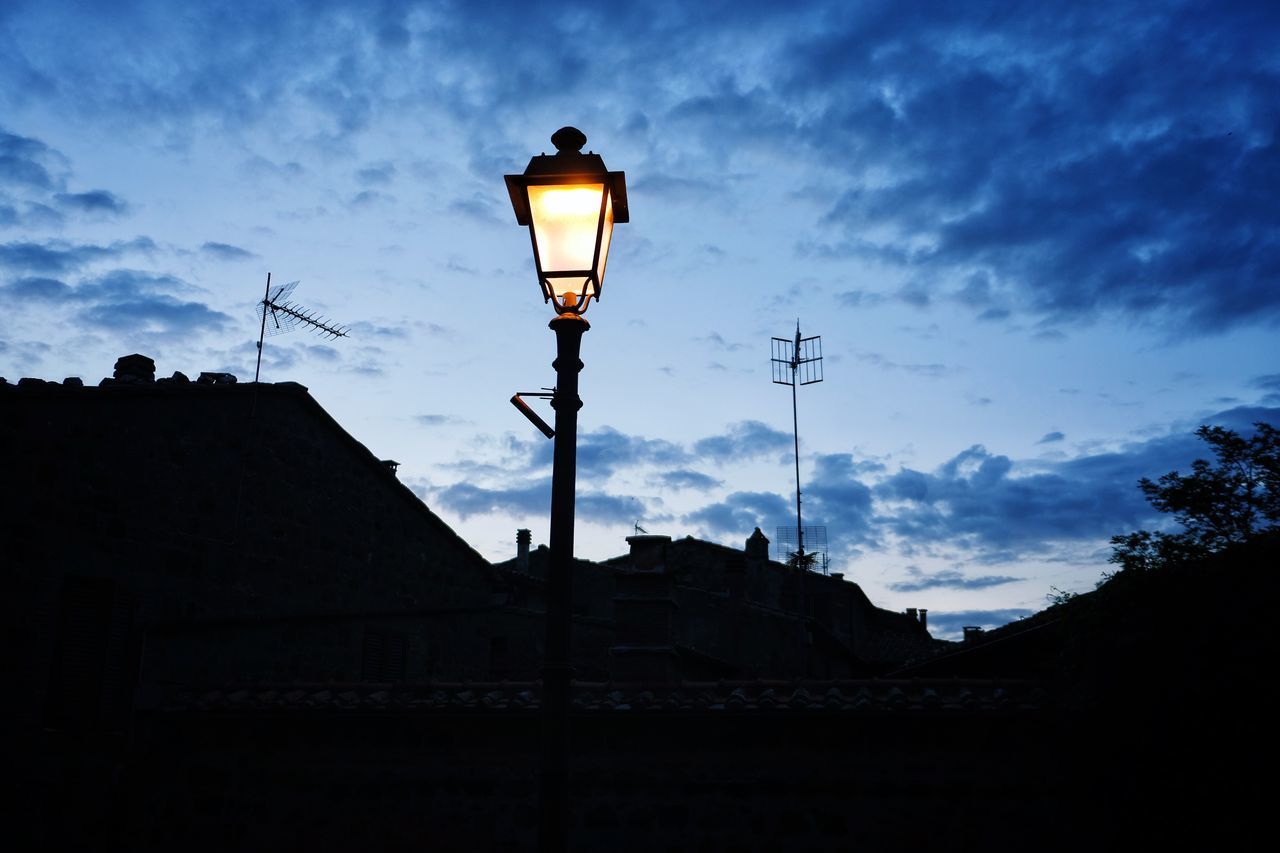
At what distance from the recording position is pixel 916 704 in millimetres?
10844

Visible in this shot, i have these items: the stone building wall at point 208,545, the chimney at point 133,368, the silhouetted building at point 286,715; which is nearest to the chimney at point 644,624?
the silhouetted building at point 286,715

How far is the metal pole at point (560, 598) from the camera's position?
3.87 metres

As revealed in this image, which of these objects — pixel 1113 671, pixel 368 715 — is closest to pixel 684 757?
pixel 368 715

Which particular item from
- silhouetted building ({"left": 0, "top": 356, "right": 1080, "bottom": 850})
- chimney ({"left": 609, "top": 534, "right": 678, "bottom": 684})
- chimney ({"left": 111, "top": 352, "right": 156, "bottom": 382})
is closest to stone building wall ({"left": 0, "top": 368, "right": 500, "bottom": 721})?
silhouetted building ({"left": 0, "top": 356, "right": 1080, "bottom": 850})

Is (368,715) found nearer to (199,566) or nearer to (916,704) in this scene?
(199,566)

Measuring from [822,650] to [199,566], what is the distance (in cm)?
2410

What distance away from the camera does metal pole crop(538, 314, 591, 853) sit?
3.87 m

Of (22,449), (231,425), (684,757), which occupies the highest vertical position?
(231,425)

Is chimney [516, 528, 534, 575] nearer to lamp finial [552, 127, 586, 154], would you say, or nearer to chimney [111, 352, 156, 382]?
chimney [111, 352, 156, 382]

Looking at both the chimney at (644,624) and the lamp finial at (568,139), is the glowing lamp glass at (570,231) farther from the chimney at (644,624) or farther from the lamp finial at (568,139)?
the chimney at (644,624)

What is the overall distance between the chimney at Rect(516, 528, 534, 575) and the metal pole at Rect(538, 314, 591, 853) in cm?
3459

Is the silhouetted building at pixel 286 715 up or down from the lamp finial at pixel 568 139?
down

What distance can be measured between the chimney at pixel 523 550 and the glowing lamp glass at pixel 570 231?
3471 cm

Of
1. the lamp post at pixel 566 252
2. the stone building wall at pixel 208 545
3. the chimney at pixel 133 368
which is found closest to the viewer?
the lamp post at pixel 566 252
